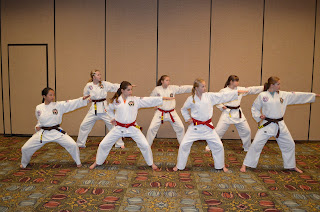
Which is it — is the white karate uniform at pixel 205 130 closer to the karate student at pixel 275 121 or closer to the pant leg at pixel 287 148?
the karate student at pixel 275 121

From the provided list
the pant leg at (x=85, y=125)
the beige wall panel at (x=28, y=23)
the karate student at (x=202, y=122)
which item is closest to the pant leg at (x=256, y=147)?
the karate student at (x=202, y=122)

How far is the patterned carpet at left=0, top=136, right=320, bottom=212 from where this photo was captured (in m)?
2.56

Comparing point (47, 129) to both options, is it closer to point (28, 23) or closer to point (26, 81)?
point (26, 81)

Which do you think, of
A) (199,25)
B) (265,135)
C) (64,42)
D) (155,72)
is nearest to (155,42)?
(155,72)

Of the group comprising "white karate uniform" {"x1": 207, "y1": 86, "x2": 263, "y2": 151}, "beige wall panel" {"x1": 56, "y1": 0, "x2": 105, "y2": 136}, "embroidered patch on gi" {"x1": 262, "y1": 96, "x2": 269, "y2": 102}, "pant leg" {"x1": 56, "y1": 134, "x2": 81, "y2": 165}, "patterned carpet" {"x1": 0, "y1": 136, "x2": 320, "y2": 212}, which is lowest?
"patterned carpet" {"x1": 0, "y1": 136, "x2": 320, "y2": 212}

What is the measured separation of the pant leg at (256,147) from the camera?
3545mm

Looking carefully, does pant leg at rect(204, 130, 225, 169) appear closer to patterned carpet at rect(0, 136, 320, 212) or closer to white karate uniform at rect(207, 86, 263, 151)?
patterned carpet at rect(0, 136, 320, 212)

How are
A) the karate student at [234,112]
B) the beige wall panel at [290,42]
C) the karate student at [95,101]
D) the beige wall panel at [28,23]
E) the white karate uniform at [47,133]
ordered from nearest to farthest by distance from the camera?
the white karate uniform at [47,133]
the karate student at [234,112]
the karate student at [95,101]
the beige wall panel at [290,42]
the beige wall panel at [28,23]

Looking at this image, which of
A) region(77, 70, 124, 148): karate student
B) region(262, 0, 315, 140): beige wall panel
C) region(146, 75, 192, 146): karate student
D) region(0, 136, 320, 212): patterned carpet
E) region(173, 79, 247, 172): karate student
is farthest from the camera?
region(262, 0, 315, 140): beige wall panel

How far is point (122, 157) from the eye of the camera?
425 centimetres

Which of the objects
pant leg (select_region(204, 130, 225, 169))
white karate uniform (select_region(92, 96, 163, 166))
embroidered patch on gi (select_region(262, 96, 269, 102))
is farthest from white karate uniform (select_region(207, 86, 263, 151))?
white karate uniform (select_region(92, 96, 163, 166))

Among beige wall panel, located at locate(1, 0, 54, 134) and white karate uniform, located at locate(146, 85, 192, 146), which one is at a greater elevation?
beige wall panel, located at locate(1, 0, 54, 134)

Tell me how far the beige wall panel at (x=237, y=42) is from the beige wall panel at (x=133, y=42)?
1.46m

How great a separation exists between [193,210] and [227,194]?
568 millimetres
